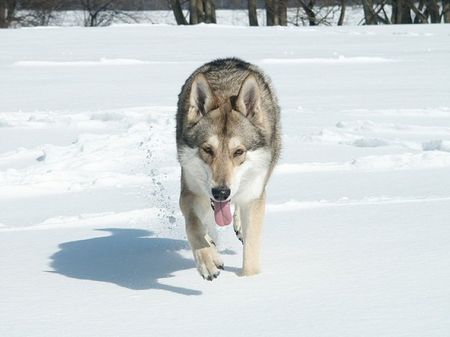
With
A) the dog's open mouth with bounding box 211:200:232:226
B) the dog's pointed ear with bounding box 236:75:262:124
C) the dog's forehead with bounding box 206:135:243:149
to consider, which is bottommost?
the dog's open mouth with bounding box 211:200:232:226

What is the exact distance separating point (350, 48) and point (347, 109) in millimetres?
9273

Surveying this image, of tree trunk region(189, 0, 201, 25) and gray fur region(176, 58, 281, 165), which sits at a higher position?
gray fur region(176, 58, 281, 165)

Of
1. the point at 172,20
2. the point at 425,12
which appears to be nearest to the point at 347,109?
the point at 425,12

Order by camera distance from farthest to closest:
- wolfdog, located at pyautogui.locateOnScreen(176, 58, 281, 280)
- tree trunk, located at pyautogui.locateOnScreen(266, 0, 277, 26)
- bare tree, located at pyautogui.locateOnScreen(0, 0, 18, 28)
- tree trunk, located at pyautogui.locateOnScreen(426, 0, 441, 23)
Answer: bare tree, located at pyautogui.locateOnScreen(0, 0, 18, 28)
tree trunk, located at pyautogui.locateOnScreen(426, 0, 441, 23)
tree trunk, located at pyautogui.locateOnScreen(266, 0, 277, 26)
wolfdog, located at pyautogui.locateOnScreen(176, 58, 281, 280)

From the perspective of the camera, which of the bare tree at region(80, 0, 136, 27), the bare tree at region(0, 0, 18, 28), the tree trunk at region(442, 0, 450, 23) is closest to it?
the tree trunk at region(442, 0, 450, 23)

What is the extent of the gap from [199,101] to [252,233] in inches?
32.1

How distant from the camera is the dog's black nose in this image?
4492 mm

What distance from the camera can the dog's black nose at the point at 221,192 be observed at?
4.49 m

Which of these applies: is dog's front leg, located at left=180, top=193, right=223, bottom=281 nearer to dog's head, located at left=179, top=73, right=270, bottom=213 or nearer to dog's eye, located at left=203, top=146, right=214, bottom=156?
dog's head, located at left=179, top=73, right=270, bottom=213

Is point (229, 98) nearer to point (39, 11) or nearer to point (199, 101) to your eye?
point (199, 101)

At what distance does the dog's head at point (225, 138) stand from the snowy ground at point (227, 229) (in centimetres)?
57

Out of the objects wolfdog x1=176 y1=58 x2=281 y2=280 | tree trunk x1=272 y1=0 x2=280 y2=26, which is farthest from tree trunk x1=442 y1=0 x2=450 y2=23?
wolfdog x1=176 y1=58 x2=281 y2=280

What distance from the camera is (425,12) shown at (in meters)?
43.5

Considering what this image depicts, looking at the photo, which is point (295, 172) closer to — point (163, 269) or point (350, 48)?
point (163, 269)
